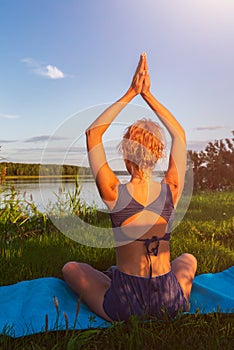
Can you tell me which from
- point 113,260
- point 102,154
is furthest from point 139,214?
point 113,260

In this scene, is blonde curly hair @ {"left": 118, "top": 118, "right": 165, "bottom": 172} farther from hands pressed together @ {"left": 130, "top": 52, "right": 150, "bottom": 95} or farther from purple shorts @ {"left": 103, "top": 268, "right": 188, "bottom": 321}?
purple shorts @ {"left": 103, "top": 268, "right": 188, "bottom": 321}

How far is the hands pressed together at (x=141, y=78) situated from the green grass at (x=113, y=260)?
128 cm

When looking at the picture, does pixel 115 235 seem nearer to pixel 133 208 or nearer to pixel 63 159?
pixel 133 208

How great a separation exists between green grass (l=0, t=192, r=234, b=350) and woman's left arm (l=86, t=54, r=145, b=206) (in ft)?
2.31

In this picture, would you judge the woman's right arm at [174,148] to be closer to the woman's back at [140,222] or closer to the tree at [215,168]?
the woman's back at [140,222]

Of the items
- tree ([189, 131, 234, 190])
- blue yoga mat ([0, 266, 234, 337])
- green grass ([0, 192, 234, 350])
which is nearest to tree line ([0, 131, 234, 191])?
tree ([189, 131, 234, 190])

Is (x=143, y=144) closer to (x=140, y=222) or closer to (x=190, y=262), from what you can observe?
(x=140, y=222)

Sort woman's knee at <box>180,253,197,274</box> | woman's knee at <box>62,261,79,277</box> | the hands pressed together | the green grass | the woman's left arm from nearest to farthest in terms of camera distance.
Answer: the green grass
the woman's left arm
the hands pressed together
woman's knee at <box>62,261,79,277</box>
woman's knee at <box>180,253,197,274</box>

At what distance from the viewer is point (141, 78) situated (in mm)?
2318

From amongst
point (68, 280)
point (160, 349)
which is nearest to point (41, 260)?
point (68, 280)

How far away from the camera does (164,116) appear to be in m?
2.41

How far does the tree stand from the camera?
33.3ft

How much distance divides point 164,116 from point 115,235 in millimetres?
756

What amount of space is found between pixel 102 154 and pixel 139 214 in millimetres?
390
